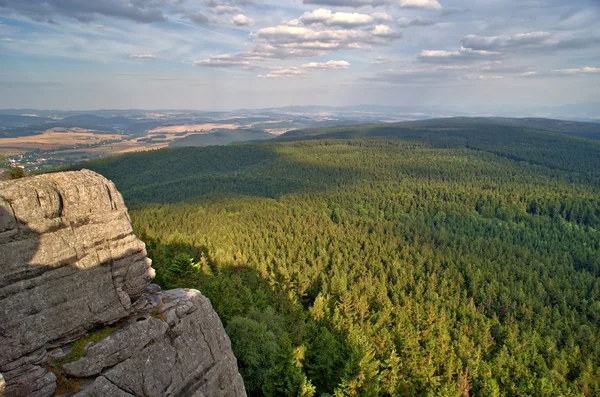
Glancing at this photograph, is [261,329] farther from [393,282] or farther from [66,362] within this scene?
[393,282]

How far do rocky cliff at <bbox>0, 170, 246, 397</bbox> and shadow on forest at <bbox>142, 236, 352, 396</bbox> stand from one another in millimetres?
11344

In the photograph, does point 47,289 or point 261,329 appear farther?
point 261,329

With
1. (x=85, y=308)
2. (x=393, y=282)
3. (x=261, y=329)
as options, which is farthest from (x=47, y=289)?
(x=393, y=282)

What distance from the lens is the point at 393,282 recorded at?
82.6 m

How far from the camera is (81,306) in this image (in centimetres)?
2041

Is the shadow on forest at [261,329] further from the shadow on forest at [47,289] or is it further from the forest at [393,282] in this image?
the shadow on forest at [47,289]

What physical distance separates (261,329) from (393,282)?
163ft

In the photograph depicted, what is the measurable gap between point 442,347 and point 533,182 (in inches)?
6634

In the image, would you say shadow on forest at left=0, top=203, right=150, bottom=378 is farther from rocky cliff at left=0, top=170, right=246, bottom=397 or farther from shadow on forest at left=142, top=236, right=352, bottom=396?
shadow on forest at left=142, top=236, right=352, bottom=396

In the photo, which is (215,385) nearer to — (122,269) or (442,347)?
(122,269)

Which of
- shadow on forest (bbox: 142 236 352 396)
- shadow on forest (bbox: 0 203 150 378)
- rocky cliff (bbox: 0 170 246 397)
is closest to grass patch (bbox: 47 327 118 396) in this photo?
rocky cliff (bbox: 0 170 246 397)

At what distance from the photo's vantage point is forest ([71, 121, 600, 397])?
134 ft

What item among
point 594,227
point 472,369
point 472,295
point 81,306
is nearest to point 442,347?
point 472,369

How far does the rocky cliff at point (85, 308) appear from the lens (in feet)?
59.2
